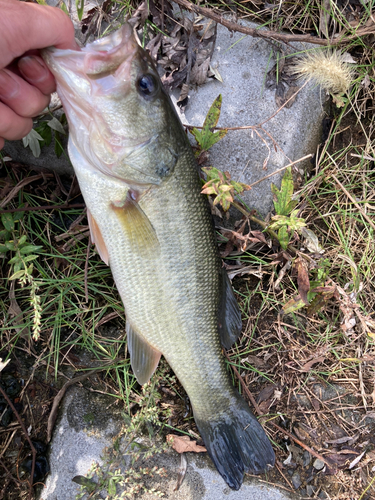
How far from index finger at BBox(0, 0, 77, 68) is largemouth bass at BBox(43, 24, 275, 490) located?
0.26 ft

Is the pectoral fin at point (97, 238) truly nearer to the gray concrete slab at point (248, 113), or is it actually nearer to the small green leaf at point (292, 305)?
the gray concrete slab at point (248, 113)

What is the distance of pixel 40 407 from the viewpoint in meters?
2.52

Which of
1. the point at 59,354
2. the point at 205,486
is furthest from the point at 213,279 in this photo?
the point at 205,486

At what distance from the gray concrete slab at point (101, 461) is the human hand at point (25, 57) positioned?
1.86 metres

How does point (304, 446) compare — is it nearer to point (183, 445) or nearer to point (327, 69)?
point (183, 445)

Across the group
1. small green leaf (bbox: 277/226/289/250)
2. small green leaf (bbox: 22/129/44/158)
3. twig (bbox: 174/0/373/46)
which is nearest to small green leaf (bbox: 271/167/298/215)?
small green leaf (bbox: 277/226/289/250)

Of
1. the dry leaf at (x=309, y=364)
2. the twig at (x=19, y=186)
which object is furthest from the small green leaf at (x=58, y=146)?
the dry leaf at (x=309, y=364)

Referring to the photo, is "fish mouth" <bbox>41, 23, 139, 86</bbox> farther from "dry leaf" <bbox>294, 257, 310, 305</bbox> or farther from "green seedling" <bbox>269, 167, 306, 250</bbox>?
"dry leaf" <bbox>294, 257, 310, 305</bbox>

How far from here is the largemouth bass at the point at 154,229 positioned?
1844 millimetres

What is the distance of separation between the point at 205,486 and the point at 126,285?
1603mm

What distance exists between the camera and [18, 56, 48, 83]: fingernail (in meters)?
1.90

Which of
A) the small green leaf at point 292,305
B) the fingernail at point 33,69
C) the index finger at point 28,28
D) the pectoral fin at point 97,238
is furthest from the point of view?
the small green leaf at point 292,305

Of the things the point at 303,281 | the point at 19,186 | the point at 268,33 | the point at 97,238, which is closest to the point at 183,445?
the point at 303,281

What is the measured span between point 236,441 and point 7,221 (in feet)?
7.06
